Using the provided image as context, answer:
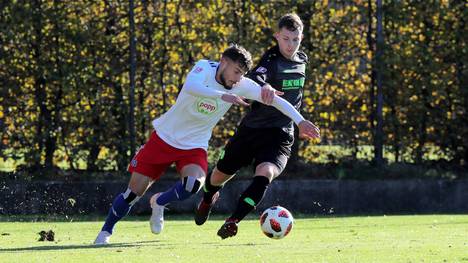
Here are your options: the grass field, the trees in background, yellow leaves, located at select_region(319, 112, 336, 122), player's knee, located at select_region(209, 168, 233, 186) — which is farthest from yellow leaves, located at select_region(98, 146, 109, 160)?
player's knee, located at select_region(209, 168, 233, 186)

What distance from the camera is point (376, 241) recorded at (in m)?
9.50

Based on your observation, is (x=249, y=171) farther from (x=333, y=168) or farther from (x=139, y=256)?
(x=139, y=256)

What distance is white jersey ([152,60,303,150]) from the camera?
9141 millimetres

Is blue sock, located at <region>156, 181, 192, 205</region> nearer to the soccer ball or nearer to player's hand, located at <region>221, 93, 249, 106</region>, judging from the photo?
the soccer ball

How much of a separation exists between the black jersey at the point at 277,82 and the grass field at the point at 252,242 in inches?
42.1

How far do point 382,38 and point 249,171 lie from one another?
2.52 meters

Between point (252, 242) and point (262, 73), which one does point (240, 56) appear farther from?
point (252, 242)

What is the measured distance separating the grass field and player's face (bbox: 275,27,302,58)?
171 cm

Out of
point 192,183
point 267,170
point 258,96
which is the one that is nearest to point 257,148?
point 267,170

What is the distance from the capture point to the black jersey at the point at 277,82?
9797mm

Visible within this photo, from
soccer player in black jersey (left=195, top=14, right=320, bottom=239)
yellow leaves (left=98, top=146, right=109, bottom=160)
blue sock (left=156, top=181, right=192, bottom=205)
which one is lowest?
yellow leaves (left=98, top=146, right=109, bottom=160)

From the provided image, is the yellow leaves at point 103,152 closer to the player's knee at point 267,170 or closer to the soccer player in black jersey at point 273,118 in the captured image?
the soccer player in black jersey at point 273,118

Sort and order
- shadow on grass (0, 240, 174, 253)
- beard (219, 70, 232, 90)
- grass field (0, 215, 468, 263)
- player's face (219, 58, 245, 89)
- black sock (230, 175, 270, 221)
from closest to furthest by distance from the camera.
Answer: grass field (0, 215, 468, 263)
shadow on grass (0, 240, 174, 253)
black sock (230, 175, 270, 221)
player's face (219, 58, 245, 89)
beard (219, 70, 232, 90)

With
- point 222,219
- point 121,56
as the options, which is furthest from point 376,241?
point 121,56
